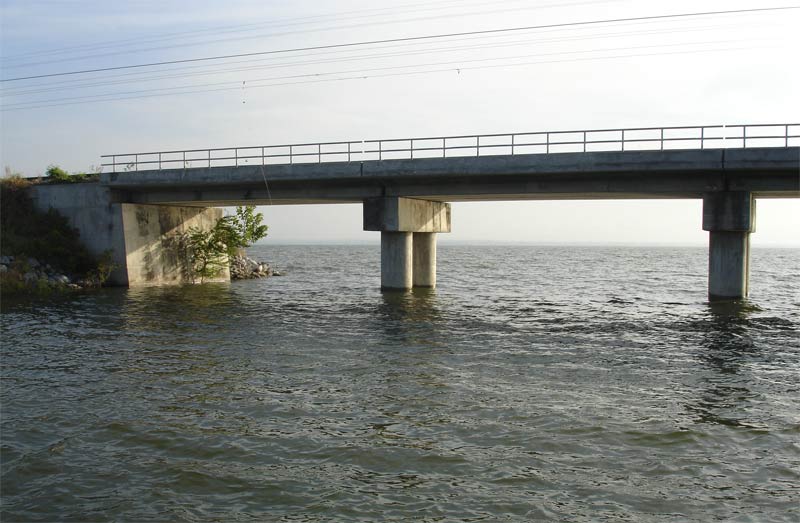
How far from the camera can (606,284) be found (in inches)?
1896

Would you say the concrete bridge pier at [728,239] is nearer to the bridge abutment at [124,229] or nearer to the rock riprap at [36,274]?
the bridge abutment at [124,229]

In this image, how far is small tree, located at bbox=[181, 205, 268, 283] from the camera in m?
43.6

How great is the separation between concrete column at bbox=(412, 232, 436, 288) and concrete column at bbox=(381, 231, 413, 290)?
144 inches

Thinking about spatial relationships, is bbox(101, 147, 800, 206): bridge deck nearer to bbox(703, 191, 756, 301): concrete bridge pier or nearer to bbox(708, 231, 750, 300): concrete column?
bbox(703, 191, 756, 301): concrete bridge pier

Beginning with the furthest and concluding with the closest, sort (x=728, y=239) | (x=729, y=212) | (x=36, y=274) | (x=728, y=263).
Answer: (x=36, y=274) → (x=728, y=263) → (x=728, y=239) → (x=729, y=212)

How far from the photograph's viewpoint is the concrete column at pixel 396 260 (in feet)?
118

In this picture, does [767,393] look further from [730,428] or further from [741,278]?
[741,278]

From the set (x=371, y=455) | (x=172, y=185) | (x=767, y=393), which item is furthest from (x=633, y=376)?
(x=172, y=185)

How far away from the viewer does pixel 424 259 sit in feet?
133

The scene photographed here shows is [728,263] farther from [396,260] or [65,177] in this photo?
[65,177]

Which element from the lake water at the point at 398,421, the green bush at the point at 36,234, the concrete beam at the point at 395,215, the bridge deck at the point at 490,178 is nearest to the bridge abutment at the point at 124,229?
the green bush at the point at 36,234

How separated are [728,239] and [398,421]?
78.7 feet

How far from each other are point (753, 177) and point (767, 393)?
18298mm

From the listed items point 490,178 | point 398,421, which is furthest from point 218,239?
point 398,421
